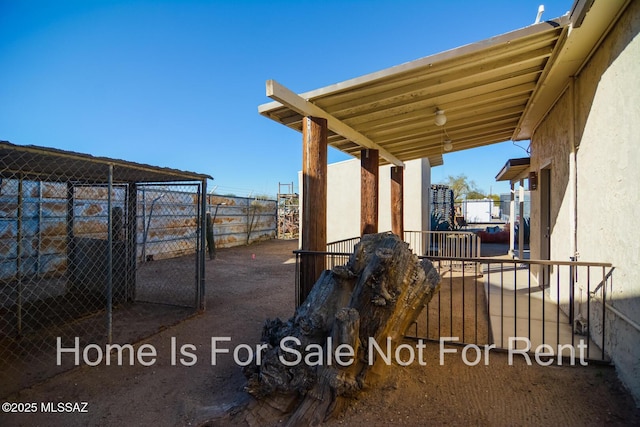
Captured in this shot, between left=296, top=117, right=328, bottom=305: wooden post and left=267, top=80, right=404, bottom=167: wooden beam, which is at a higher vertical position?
left=267, top=80, right=404, bottom=167: wooden beam

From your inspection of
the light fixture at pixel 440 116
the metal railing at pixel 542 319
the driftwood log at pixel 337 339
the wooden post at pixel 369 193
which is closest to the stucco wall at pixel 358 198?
the wooden post at pixel 369 193

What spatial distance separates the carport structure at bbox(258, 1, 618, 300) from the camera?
3051 mm

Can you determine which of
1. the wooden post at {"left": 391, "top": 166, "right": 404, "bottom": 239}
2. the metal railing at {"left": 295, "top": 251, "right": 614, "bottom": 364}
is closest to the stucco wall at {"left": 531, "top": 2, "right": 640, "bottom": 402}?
the metal railing at {"left": 295, "top": 251, "right": 614, "bottom": 364}

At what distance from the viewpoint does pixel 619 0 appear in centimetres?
232

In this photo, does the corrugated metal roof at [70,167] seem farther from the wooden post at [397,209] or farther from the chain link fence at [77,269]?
the wooden post at [397,209]

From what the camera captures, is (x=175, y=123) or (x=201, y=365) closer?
(x=201, y=365)

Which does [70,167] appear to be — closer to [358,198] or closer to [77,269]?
[77,269]

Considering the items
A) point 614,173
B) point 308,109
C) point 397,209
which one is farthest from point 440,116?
point 397,209

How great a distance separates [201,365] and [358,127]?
4.14 metres

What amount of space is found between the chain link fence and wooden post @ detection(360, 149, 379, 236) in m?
2.93

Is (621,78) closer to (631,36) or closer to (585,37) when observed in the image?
(631,36)

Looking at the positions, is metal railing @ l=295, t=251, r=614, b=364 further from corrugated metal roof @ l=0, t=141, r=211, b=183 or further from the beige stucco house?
corrugated metal roof @ l=0, t=141, r=211, b=183

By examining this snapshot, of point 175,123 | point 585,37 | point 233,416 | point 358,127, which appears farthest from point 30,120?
point 585,37

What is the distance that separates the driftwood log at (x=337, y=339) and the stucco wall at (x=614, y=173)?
5.15 feet
